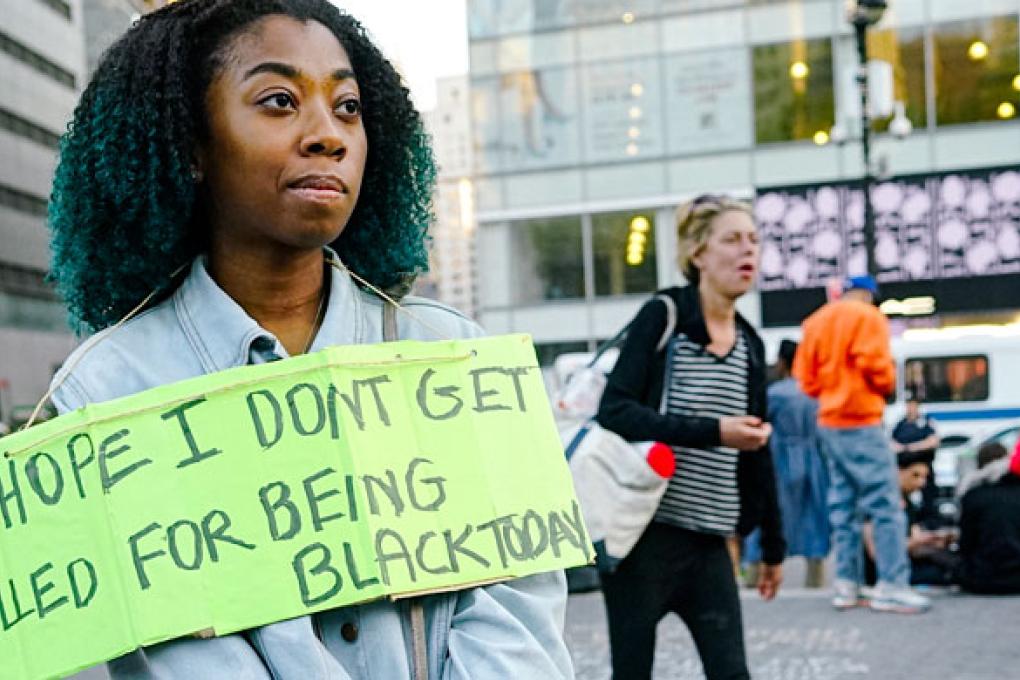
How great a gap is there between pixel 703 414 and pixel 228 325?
2.74 metres

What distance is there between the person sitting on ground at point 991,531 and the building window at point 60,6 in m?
63.6

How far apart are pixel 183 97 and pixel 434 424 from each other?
605 mm

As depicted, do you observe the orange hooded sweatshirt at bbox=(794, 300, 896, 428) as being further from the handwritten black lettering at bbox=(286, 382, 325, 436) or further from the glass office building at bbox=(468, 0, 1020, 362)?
the glass office building at bbox=(468, 0, 1020, 362)

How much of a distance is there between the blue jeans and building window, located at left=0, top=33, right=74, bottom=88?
58582mm

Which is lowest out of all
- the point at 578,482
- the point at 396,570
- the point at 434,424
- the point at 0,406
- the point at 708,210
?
the point at 0,406

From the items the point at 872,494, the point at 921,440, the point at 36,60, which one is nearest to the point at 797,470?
the point at 872,494

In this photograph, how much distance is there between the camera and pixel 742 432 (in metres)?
4.27

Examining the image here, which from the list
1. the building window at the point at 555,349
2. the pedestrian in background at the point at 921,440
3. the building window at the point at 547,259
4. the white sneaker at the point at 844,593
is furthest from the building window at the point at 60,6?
the white sneaker at the point at 844,593

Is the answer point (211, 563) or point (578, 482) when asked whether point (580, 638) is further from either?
point (211, 563)

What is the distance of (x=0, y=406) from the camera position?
50.6m

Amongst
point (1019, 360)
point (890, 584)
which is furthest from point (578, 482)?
point (1019, 360)

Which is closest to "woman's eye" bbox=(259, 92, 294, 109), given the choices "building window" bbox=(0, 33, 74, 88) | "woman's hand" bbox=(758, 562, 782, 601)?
"woman's hand" bbox=(758, 562, 782, 601)

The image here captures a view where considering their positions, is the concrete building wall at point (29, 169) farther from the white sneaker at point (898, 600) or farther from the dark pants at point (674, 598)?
the dark pants at point (674, 598)

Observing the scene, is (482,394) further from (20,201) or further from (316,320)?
(20,201)
